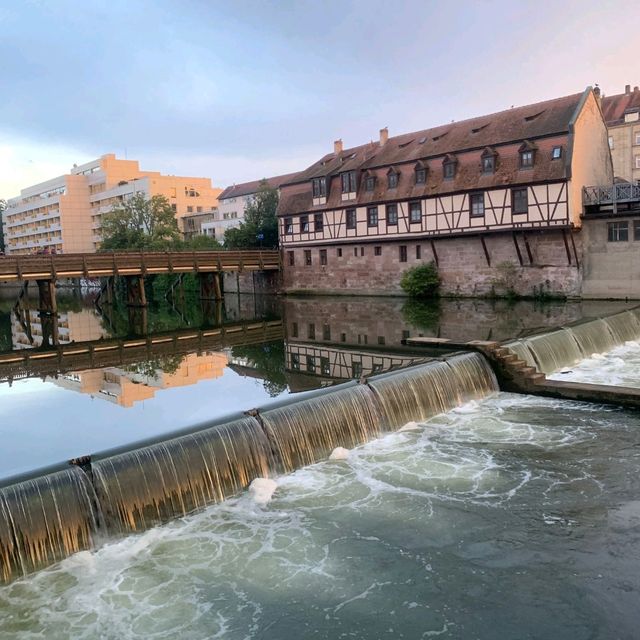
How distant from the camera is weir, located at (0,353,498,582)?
682 centimetres

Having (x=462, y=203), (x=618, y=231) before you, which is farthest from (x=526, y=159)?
(x=618, y=231)

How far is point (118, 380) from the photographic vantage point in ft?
53.0

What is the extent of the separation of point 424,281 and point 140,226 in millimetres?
35530

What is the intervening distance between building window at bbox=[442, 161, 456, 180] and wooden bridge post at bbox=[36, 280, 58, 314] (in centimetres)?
2329

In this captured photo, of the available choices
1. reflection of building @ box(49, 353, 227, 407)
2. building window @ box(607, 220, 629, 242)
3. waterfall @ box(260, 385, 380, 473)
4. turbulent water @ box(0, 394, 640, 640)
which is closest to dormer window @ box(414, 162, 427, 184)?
building window @ box(607, 220, 629, 242)

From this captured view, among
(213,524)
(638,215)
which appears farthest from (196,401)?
(638,215)

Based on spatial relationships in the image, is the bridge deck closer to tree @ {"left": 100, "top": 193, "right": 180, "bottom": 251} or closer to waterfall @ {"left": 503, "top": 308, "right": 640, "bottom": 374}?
tree @ {"left": 100, "top": 193, "right": 180, "bottom": 251}

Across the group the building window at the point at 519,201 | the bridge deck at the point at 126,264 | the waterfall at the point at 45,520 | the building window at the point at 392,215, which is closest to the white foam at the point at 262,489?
the waterfall at the point at 45,520

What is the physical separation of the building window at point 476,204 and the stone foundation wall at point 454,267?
147cm

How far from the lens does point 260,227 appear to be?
52062 mm

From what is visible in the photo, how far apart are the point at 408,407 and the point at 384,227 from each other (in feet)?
90.3

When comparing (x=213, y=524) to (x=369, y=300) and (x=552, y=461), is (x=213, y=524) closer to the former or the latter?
(x=552, y=461)

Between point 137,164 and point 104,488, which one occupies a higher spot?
point 137,164

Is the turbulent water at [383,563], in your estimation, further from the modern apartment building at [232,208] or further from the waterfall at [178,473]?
the modern apartment building at [232,208]
